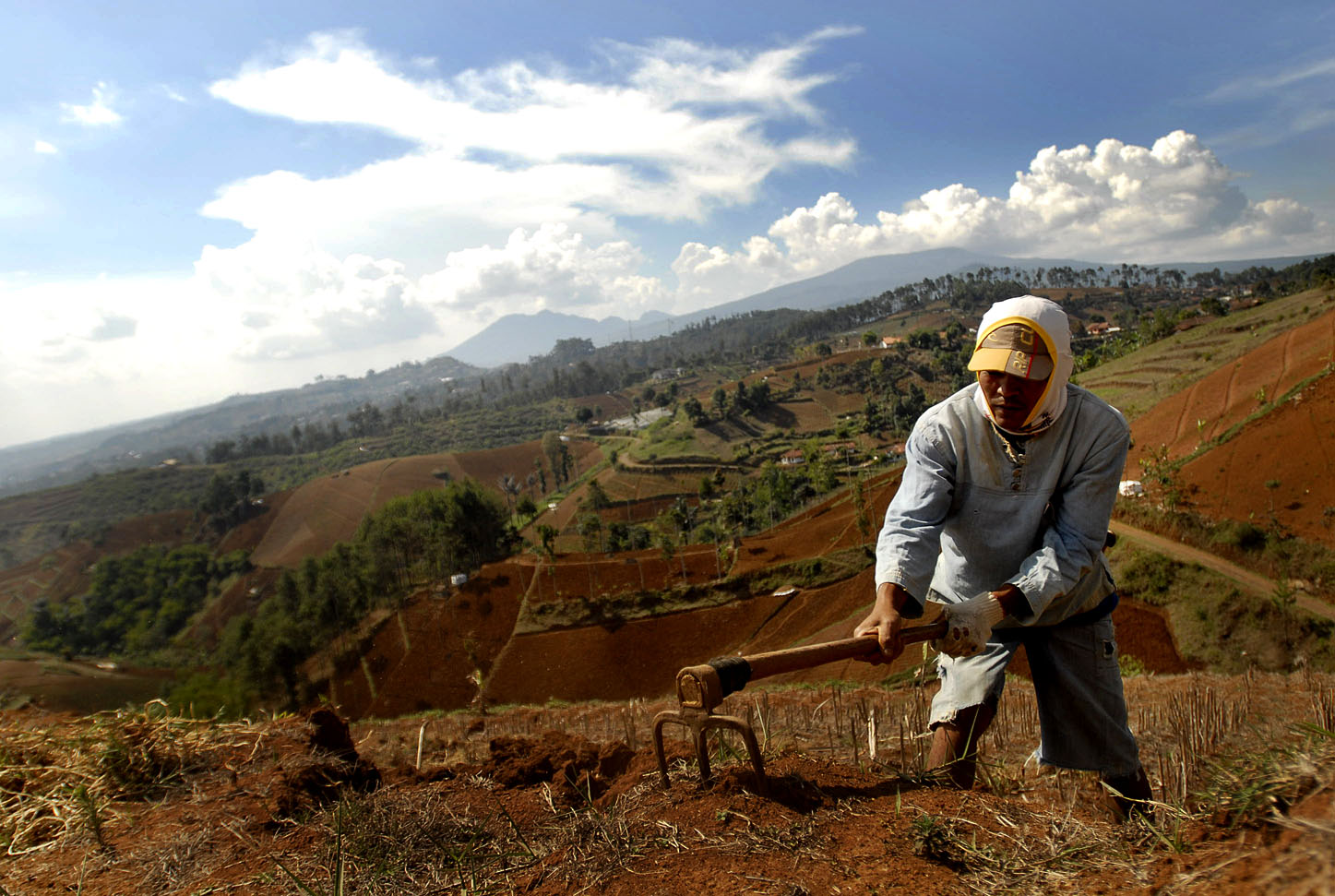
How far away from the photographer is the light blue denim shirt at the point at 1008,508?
266cm

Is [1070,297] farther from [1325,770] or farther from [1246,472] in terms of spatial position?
[1325,770]

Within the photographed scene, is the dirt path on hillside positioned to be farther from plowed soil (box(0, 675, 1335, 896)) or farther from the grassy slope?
plowed soil (box(0, 675, 1335, 896))

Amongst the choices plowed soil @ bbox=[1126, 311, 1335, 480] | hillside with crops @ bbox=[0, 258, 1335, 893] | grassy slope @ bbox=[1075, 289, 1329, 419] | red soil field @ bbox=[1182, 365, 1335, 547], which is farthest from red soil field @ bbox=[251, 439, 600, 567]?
red soil field @ bbox=[1182, 365, 1335, 547]

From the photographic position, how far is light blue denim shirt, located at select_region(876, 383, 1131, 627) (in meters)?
2.66

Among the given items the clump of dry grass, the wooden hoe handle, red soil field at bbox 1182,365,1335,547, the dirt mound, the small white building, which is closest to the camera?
the wooden hoe handle

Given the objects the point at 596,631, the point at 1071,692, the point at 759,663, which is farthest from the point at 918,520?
the point at 596,631

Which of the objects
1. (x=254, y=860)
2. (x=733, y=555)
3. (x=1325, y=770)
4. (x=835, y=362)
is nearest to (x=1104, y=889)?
(x=1325, y=770)

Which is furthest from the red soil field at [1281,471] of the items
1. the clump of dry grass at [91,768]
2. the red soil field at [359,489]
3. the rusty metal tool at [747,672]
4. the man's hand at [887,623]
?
the red soil field at [359,489]

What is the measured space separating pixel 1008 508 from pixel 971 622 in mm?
560

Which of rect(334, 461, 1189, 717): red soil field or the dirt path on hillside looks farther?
rect(334, 461, 1189, 717): red soil field

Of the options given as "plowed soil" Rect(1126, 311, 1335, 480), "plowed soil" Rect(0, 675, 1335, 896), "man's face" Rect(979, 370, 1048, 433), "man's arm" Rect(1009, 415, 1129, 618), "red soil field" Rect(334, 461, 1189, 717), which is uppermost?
"man's face" Rect(979, 370, 1048, 433)

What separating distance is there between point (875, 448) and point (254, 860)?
192 ft

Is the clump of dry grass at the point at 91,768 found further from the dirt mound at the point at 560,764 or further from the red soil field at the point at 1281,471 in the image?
the red soil field at the point at 1281,471

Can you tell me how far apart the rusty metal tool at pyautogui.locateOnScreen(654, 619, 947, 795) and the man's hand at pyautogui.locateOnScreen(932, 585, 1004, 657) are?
0.05m
